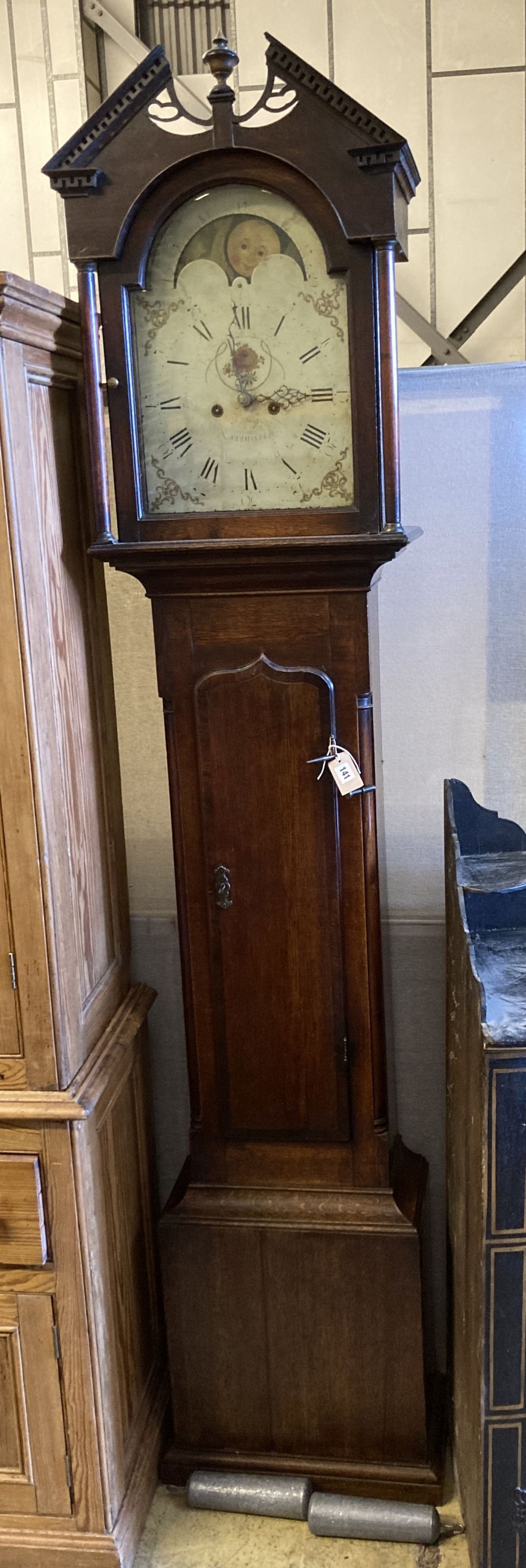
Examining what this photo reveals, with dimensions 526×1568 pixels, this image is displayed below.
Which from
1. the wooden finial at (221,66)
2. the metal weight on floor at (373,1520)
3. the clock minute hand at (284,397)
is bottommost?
the metal weight on floor at (373,1520)

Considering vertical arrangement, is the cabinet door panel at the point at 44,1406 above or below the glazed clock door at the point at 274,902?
below

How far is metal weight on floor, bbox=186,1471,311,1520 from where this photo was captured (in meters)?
1.92

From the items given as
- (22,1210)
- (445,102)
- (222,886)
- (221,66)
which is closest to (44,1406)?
(22,1210)

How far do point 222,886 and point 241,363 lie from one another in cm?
73

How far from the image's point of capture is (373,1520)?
1.88 m

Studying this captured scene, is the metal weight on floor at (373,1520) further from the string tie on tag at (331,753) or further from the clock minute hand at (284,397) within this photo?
the clock minute hand at (284,397)

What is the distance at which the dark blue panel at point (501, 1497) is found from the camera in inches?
58.8

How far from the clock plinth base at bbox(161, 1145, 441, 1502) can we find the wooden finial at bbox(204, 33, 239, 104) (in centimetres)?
152

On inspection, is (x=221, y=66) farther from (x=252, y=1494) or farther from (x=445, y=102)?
(x=252, y=1494)

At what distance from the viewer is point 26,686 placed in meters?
1.58

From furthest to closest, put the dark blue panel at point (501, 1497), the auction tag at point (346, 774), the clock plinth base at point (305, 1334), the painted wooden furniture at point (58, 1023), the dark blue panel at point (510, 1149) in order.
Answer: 1. the clock plinth base at point (305, 1334)
2. the auction tag at point (346, 774)
3. the painted wooden furniture at point (58, 1023)
4. the dark blue panel at point (501, 1497)
5. the dark blue panel at point (510, 1149)

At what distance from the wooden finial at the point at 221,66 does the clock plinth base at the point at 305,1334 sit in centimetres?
152

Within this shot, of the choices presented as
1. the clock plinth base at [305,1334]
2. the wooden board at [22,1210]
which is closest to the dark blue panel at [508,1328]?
the clock plinth base at [305,1334]

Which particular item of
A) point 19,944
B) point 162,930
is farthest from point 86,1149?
point 162,930
